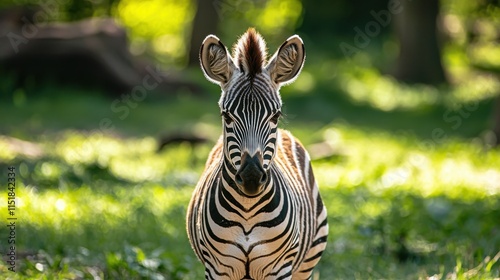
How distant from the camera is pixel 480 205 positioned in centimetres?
978

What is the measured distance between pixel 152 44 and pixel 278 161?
26.4m

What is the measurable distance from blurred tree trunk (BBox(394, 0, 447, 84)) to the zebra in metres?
18.4

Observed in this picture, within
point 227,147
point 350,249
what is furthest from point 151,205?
point 227,147

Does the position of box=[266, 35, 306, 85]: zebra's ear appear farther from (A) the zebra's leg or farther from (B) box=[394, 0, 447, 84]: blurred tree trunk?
(B) box=[394, 0, 447, 84]: blurred tree trunk

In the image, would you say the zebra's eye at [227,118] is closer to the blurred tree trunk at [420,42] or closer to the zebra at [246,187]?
the zebra at [246,187]

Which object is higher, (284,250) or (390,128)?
(284,250)

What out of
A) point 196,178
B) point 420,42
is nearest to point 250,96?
point 196,178

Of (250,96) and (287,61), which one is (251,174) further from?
(287,61)

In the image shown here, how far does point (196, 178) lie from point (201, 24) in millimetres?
12701

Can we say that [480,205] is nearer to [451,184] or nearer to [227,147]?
[451,184]

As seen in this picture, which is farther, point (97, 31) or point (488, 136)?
point (97, 31)

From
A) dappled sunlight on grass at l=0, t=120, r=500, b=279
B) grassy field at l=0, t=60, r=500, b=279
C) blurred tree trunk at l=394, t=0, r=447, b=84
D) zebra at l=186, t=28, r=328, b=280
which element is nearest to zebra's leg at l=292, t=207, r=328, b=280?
zebra at l=186, t=28, r=328, b=280

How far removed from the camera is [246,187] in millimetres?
4852

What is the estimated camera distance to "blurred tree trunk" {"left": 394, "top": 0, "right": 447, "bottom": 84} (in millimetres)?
23141
